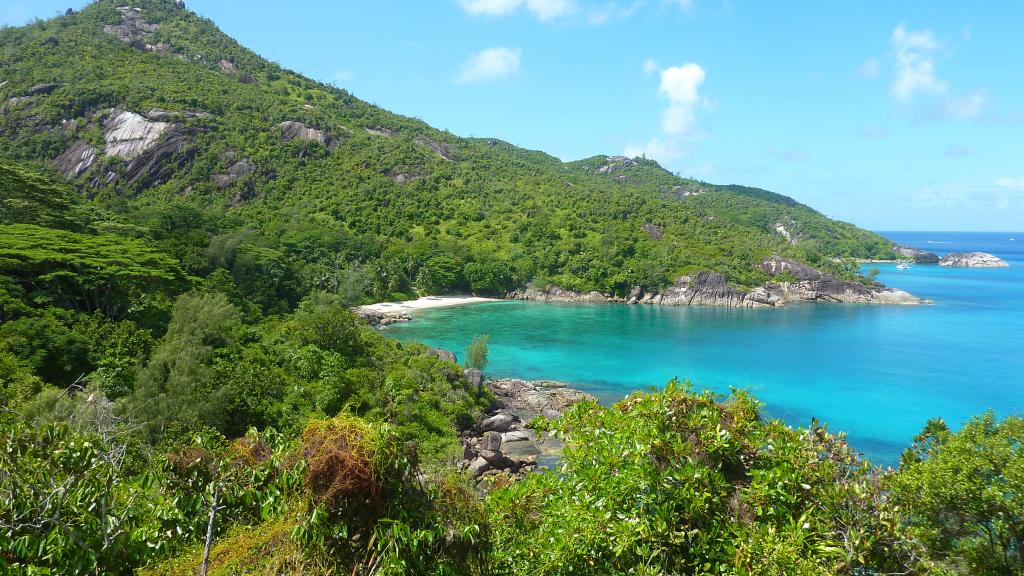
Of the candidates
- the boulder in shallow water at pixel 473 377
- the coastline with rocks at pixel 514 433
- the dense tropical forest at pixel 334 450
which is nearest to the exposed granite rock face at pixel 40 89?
the dense tropical forest at pixel 334 450

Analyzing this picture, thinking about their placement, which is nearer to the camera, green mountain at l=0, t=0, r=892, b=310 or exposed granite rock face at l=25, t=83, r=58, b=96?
green mountain at l=0, t=0, r=892, b=310

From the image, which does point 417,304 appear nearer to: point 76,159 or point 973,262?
point 76,159

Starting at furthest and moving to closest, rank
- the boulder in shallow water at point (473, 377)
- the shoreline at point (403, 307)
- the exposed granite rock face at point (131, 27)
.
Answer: the exposed granite rock face at point (131, 27)
the shoreline at point (403, 307)
the boulder in shallow water at point (473, 377)

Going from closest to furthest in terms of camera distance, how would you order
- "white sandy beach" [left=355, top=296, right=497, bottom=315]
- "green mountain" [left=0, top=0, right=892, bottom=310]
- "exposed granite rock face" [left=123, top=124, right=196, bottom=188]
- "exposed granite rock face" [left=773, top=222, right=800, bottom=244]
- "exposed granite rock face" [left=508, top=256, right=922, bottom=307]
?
"white sandy beach" [left=355, top=296, right=497, bottom=315] < "exposed granite rock face" [left=508, top=256, right=922, bottom=307] < "green mountain" [left=0, top=0, right=892, bottom=310] < "exposed granite rock face" [left=123, top=124, right=196, bottom=188] < "exposed granite rock face" [left=773, top=222, right=800, bottom=244]

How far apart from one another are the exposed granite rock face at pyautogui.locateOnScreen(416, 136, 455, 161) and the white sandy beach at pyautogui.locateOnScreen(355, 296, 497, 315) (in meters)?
46.2

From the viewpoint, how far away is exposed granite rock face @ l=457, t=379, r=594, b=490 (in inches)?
810

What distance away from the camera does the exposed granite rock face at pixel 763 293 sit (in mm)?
66812

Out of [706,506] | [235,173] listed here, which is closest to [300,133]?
[235,173]

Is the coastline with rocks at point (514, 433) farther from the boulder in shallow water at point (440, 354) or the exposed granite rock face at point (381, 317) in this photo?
the exposed granite rock face at point (381, 317)

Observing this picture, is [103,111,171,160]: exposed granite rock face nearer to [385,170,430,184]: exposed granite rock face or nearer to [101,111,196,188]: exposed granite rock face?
[101,111,196,188]: exposed granite rock face

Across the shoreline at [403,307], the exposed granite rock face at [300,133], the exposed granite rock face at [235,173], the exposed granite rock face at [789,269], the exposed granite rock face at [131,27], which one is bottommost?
the shoreline at [403,307]

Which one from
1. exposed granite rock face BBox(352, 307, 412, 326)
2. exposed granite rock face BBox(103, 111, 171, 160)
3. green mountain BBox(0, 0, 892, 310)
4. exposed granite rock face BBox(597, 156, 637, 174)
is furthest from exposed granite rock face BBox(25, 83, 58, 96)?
exposed granite rock face BBox(597, 156, 637, 174)

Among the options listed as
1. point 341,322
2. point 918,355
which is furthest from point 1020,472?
point 918,355

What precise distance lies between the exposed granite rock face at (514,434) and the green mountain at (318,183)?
22532mm
